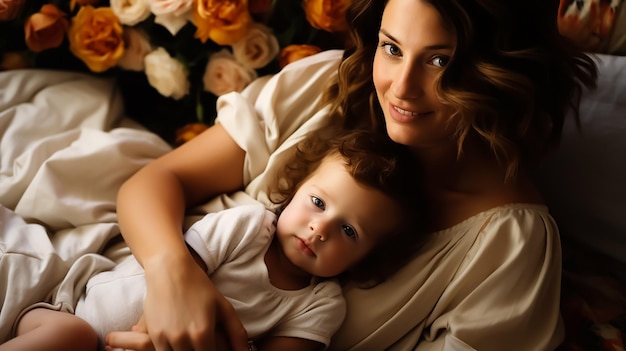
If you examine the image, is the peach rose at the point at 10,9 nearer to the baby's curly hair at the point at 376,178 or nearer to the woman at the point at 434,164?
the woman at the point at 434,164

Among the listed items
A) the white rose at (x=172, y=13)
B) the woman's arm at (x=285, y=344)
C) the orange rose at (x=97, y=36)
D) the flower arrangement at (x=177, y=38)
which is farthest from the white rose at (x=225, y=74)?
the woman's arm at (x=285, y=344)

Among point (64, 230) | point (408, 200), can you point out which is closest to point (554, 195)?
point (408, 200)

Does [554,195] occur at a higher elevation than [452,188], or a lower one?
lower

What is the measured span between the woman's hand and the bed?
0.26m

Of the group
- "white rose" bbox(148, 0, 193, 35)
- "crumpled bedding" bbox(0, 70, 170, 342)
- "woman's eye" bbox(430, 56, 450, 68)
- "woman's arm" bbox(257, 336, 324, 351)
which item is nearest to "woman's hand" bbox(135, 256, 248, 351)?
"woman's arm" bbox(257, 336, 324, 351)

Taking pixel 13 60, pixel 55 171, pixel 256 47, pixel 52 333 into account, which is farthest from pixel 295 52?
pixel 52 333

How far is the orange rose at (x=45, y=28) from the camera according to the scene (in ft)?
4.92

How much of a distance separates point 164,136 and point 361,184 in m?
0.78

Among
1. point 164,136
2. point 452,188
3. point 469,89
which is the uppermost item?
point 469,89

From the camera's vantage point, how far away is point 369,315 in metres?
1.22

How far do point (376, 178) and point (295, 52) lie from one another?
494mm

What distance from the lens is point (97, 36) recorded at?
1551mm

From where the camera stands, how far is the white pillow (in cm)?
138

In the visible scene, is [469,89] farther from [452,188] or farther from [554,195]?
[554,195]
